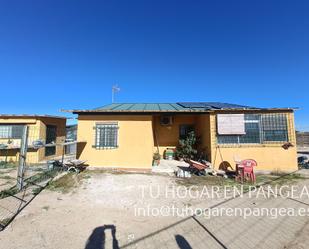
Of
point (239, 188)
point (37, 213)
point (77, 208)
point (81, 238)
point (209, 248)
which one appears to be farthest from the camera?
point (239, 188)

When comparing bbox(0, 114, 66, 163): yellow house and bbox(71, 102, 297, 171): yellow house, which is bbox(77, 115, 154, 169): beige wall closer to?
bbox(71, 102, 297, 171): yellow house

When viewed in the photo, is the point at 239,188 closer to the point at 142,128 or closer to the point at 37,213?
the point at 142,128

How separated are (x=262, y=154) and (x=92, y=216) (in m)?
9.46

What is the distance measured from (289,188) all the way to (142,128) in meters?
7.04

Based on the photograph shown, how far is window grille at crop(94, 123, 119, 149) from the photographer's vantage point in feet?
33.9

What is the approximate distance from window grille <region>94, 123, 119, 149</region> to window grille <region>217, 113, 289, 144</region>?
18.8 feet

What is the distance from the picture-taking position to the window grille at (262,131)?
10.5m

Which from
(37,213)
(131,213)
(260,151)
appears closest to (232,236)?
(131,213)

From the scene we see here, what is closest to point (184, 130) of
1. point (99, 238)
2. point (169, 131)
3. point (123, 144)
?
point (169, 131)

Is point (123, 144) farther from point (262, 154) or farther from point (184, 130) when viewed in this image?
point (262, 154)

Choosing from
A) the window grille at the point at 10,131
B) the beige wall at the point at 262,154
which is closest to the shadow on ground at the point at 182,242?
the beige wall at the point at 262,154

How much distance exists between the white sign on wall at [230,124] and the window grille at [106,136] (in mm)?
5713

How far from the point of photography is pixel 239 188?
293 inches

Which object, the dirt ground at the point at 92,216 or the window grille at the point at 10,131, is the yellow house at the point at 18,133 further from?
the dirt ground at the point at 92,216
